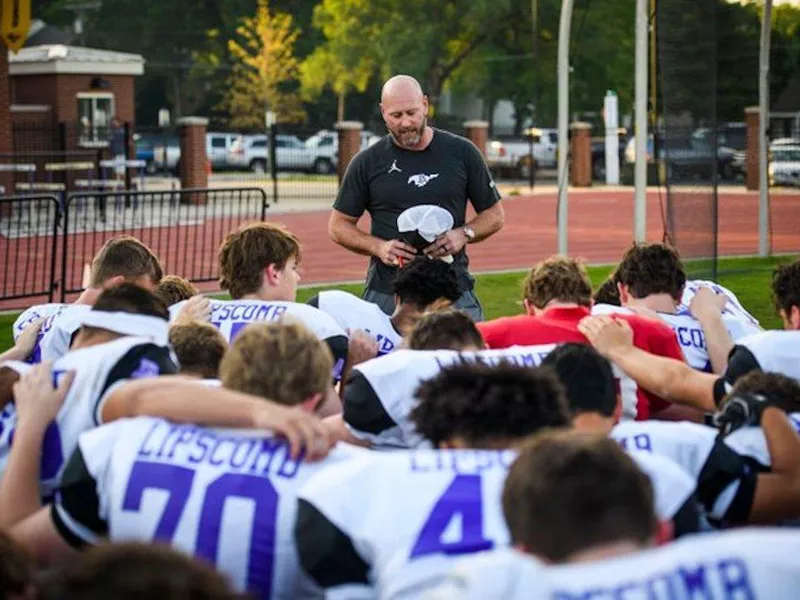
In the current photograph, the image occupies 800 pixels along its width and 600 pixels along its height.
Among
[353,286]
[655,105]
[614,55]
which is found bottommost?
[353,286]

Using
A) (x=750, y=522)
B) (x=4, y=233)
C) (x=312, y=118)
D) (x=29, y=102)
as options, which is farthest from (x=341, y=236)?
(x=312, y=118)

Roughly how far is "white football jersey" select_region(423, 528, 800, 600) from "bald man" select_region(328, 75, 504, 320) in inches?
193

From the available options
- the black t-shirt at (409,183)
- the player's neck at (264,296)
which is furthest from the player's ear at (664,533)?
the black t-shirt at (409,183)

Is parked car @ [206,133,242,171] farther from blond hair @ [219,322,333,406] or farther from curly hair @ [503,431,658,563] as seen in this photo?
curly hair @ [503,431,658,563]

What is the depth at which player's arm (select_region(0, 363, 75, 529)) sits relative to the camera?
13.2 feet

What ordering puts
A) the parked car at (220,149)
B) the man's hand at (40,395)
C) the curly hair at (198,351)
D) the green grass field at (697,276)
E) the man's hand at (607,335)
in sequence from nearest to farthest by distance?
1. the man's hand at (40,395)
2. the curly hair at (198,351)
3. the man's hand at (607,335)
4. the green grass field at (697,276)
5. the parked car at (220,149)

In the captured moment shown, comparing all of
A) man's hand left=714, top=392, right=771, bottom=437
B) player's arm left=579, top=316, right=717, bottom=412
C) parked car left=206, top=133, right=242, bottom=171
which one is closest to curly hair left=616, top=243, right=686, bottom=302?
player's arm left=579, top=316, right=717, bottom=412

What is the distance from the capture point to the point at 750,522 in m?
4.25

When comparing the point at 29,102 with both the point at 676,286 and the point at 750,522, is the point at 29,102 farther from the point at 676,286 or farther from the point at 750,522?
the point at 750,522

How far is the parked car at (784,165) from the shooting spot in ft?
60.5

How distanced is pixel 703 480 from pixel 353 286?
35.8ft

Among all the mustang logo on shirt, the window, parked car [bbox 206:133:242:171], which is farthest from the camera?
parked car [bbox 206:133:242:171]

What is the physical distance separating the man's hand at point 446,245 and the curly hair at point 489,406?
3.66 metres

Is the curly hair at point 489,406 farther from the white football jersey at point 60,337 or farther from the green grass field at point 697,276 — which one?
the green grass field at point 697,276
